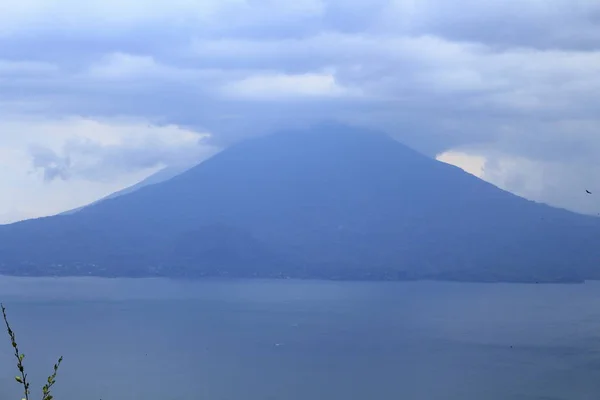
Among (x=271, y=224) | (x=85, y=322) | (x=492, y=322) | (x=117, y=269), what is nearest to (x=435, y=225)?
(x=271, y=224)

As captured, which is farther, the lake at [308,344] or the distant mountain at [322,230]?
the distant mountain at [322,230]

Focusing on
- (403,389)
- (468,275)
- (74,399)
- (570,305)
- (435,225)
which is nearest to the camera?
(74,399)

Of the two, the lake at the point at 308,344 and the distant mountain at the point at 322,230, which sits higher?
the distant mountain at the point at 322,230

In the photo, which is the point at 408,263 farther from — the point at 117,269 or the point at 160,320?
the point at 160,320

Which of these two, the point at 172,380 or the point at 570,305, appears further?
the point at 570,305

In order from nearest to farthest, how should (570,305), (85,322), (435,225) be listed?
(85,322) < (570,305) < (435,225)
